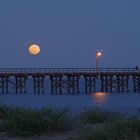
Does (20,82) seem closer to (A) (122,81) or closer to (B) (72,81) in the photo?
(B) (72,81)

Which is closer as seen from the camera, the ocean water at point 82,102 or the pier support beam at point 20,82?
the ocean water at point 82,102

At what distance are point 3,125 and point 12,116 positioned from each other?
399mm

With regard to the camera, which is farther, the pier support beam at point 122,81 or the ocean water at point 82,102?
the pier support beam at point 122,81

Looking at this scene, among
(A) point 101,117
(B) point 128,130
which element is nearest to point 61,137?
(B) point 128,130

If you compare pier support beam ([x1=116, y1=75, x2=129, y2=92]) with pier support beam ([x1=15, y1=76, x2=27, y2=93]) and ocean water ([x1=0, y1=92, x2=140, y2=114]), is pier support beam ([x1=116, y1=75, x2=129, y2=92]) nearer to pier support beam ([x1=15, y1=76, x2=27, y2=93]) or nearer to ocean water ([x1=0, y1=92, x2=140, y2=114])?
ocean water ([x1=0, y1=92, x2=140, y2=114])

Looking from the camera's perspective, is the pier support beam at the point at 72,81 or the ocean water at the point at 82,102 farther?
the pier support beam at the point at 72,81

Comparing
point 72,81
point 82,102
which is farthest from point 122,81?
point 82,102

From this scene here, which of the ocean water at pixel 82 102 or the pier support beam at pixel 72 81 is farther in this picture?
the pier support beam at pixel 72 81

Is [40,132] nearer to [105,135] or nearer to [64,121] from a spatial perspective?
[64,121]

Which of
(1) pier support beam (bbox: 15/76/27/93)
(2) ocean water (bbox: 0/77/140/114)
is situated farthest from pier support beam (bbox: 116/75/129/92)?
(1) pier support beam (bbox: 15/76/27/93)

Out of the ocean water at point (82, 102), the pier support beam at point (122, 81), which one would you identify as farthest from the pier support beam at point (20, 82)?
the pier support beam at point (122, 81)

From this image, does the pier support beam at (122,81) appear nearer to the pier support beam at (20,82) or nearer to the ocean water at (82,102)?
the ocean water at (82,102)

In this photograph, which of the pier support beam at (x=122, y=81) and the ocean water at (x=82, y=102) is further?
the pier support beam at (x=122, y=81)

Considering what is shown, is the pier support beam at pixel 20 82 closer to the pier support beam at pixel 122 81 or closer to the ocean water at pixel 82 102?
the ocean water at pixel 82 102
